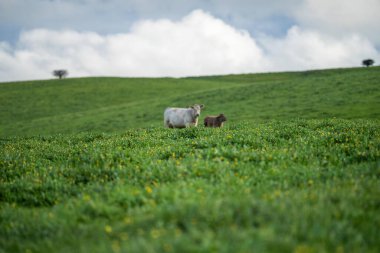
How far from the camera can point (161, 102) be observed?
2179 inches

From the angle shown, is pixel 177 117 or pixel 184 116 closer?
pixel 184 116

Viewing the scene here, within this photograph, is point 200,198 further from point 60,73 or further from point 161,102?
point 60,73

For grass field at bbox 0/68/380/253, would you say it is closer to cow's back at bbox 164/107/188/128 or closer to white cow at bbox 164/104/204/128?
white cow at bbox 164/104/204/128

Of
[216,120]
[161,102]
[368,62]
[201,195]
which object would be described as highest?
[368,62]

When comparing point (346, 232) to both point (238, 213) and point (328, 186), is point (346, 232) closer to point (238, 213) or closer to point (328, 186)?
point (238, 213)

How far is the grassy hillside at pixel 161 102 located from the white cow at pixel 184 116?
42.7 feet

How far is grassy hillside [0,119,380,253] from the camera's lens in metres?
5.08

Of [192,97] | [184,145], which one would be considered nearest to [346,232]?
[184,145]

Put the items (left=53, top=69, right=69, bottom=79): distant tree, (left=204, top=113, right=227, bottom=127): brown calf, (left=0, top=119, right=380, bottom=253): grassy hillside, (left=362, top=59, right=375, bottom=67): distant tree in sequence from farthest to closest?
(left=53, top=69, right=69, bottom=79): distant tree → (left=362, top=59, right=375, bottom=67): distant tree → (left=204, top=113, right=227, bottom=127): brown calf → (left=0, top=119, right=380, bottom=253): grassy hillside

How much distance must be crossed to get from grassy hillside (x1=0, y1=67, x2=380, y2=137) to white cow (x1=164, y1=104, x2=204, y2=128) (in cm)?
1300

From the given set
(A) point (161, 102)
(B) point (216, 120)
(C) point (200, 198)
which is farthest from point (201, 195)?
(A) point (161, 102)

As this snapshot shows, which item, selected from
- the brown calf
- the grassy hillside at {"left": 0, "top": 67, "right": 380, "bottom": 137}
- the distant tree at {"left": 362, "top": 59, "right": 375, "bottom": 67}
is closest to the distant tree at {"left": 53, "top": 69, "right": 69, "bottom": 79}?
the grassy hillside at {"left": 0, "top": 67, "right": 380, "bottom": 137}

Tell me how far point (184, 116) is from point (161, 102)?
31.5 m

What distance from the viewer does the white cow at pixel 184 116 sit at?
78.5 feet
